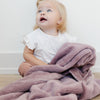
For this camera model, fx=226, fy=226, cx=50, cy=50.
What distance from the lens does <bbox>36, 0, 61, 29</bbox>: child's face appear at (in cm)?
146

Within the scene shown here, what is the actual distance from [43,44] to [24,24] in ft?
0.97

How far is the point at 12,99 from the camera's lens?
41.0 inches

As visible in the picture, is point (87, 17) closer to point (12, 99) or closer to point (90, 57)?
point (90, 57)

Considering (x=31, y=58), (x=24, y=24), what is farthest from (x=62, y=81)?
(x=24, y=24)

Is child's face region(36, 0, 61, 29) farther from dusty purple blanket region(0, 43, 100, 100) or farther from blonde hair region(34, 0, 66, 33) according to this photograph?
A: dusty purple blanket region(0, 43, 100, 100)

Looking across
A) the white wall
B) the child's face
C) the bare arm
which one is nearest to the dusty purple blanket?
the bare arm

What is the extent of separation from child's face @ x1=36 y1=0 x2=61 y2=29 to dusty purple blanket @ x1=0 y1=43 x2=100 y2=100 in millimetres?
208

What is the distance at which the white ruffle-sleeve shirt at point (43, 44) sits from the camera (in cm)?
145

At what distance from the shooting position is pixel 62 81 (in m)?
1.21

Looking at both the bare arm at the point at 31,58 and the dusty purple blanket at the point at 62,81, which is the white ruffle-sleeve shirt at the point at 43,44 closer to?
the bare arm at the point at 31,58

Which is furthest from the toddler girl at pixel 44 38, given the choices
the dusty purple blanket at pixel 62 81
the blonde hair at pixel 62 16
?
the dusty purple blanket at pixel 62 81


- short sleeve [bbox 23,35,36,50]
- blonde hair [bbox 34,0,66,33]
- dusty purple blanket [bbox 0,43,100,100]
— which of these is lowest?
dusty purple blanket [bbox 0,43,100,100]

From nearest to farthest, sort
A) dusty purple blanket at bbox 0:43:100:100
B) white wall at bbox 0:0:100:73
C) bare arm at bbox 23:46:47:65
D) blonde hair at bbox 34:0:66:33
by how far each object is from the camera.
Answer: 1. dusty purple blanket at bbox 0:43:100:100
2. bare arm at bbox 23:46:47:65
3. blonde hair at bbox 34:0:66:33
4. white wall at bbox 0:0:100:73

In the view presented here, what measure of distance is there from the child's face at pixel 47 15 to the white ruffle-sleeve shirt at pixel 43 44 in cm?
7
